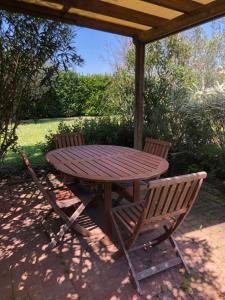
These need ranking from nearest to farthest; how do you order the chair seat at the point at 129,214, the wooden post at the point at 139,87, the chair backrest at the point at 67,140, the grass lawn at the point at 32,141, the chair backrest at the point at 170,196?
the chair backrest at the point at 170,196
the chair seat at the point at 129,214
the chair backrest at the point at 67,140
the wooden post at the point at 139,87
the grass lawn at the point at 32,141

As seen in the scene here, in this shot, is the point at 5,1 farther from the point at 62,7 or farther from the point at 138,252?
the point at 138,252

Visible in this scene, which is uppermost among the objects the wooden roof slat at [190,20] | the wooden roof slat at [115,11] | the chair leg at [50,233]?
the wooden roof slat at [115,11]

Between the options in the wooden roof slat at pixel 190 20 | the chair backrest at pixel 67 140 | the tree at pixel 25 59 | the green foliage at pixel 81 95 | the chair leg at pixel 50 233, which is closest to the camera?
the chair leg at pixel 50 233

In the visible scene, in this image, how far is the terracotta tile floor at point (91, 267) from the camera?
2006 millimetres

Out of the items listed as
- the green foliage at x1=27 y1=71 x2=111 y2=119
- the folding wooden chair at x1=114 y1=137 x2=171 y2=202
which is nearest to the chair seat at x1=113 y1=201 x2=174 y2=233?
the folding wooden chair at x1=114 y1=137 x2=171 y2=202

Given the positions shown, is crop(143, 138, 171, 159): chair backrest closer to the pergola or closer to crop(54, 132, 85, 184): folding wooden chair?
crop(54, 132, 85, 184): folding wooden chair

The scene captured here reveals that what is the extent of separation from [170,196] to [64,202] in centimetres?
125

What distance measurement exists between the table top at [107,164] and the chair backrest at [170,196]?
0.37 m

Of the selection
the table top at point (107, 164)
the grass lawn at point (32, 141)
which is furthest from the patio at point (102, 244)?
the grass lawn at point (32, 141)

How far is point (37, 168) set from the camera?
4.99 metres

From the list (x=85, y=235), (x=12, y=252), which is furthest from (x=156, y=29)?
(x=12, y=252)

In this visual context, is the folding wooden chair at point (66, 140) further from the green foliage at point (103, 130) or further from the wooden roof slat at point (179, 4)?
the wooden roof slat at point (179, 4)

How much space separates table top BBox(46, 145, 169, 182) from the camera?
2.38m

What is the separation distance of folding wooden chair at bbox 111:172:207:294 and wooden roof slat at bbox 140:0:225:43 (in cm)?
223
